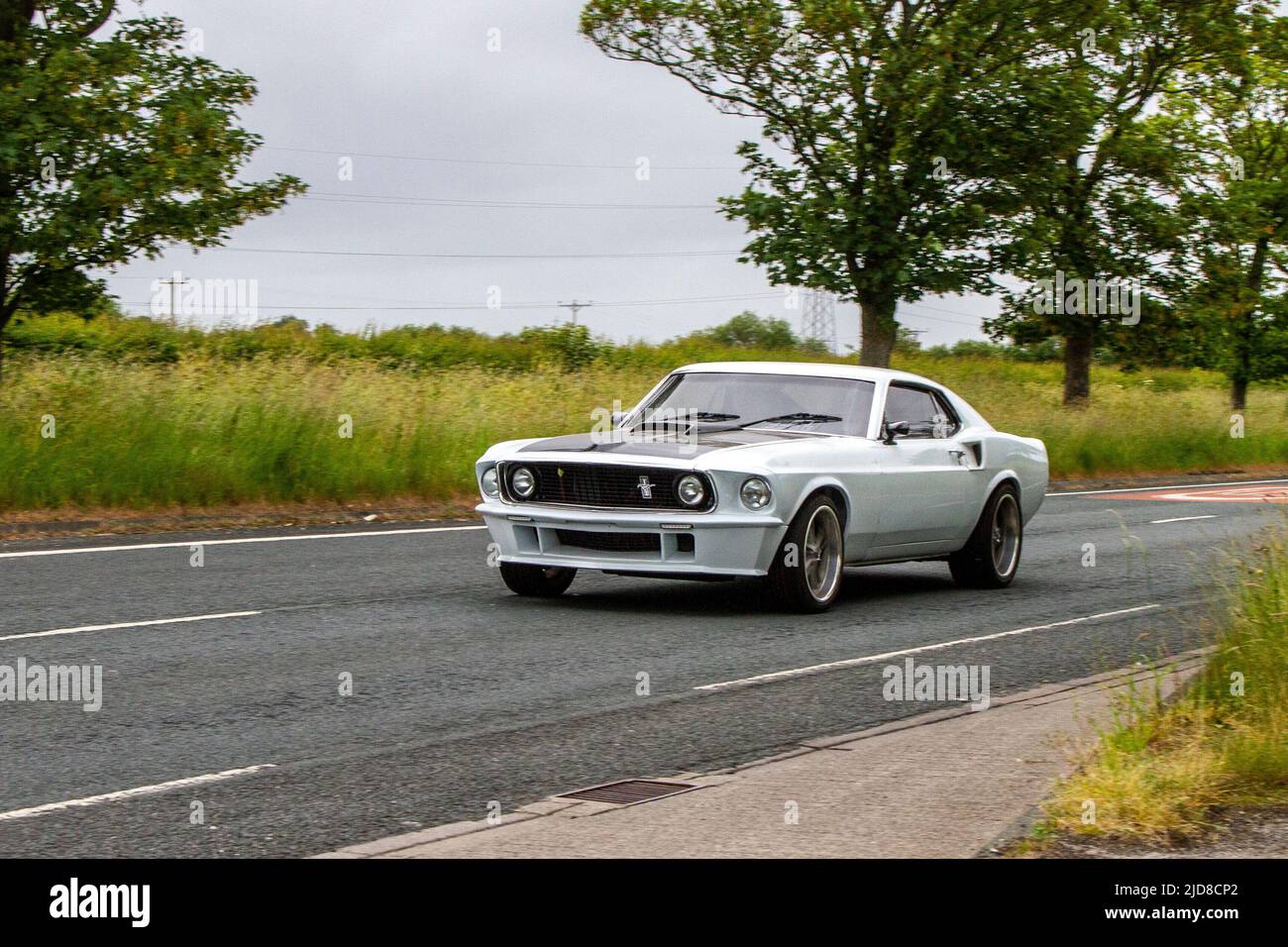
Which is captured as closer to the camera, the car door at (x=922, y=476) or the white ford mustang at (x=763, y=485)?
the white ford mustang at (x=763, y=485)

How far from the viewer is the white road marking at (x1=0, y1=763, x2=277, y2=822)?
18.9 ft

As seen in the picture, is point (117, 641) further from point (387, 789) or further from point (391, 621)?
point (387, 789)

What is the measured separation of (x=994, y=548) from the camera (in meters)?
13.1

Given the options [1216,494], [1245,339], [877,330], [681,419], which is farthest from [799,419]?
[1245,339]

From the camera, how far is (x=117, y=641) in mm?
9242

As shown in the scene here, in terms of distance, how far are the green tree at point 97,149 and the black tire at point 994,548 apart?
9.63m

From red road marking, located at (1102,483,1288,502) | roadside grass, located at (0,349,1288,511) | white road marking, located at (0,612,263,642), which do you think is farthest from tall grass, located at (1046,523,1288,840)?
red road marking, located at (1102,483,1288,502)

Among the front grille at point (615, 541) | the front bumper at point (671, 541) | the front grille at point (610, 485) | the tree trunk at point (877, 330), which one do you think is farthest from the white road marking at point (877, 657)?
the tree trunk at point (877, 330)

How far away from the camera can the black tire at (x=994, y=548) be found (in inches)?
511

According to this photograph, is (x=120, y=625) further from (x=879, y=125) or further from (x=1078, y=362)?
(x=1078, y=362)

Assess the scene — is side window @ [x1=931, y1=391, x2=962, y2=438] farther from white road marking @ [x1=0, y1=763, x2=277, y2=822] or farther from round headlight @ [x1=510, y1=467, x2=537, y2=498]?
white road marking @ [x1=0, y1=763, x2=277, y2=822]

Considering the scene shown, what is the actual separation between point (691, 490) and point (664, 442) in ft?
2.30

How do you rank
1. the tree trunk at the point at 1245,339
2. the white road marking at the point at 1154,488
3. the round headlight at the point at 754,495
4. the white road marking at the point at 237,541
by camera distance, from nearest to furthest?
the round headlight at the point at 754,495
the white road marking at the point at 237,541
the white road marking at the point at 1154,488
the tree trunk at the point at 1245,339

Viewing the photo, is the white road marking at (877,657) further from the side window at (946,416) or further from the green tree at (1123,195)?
the green tree at (1123,195)
